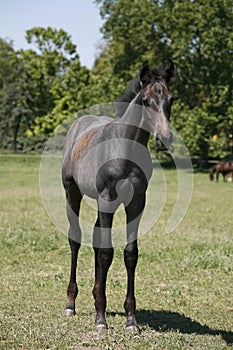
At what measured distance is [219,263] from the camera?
369 inches

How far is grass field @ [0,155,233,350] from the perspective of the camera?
17.1 ft

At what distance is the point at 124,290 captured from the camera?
25.3ft

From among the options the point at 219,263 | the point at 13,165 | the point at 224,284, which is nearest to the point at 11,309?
the point at 224,284

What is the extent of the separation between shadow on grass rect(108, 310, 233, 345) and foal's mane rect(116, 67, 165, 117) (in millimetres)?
2281

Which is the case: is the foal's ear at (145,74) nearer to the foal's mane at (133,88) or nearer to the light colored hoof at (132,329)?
the foal's mane at (133,88)

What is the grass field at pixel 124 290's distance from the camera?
5.20 m

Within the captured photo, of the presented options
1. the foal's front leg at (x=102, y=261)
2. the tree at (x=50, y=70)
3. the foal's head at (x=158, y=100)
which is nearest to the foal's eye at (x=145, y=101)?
the foal's head at (x=158, y=100)

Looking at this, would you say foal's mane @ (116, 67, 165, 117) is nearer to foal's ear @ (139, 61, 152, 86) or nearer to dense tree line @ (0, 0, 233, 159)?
Result: foal's ear @ (139, 61, 152, 86)

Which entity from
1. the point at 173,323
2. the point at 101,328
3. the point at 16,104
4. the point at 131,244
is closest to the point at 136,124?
the point at 131,244

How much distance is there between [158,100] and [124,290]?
3508mm

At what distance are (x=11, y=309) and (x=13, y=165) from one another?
1422 inches

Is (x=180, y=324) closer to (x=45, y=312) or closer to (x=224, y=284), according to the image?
(x=45, y=312)

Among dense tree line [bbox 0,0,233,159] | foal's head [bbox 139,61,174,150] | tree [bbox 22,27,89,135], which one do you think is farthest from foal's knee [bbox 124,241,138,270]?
tree [bbox 22,27,89,135]

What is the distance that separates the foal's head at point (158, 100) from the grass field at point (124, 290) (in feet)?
6.03
